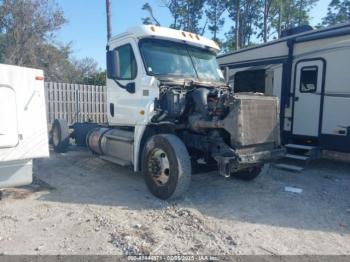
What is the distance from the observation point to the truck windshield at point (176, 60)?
571cm

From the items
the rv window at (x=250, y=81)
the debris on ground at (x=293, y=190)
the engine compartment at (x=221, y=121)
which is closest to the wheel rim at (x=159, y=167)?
the engine compartment at (x=221, y=121)

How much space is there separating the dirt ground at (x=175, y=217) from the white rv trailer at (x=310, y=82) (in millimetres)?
1375

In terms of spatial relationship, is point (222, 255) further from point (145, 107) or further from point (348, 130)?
point (348, 130)

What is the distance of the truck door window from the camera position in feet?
19.3

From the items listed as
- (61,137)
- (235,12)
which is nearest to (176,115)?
(61,137)

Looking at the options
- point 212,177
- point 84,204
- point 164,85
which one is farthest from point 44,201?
point 212,177

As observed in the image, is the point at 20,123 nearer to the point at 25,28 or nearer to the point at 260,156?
the point at 260,156

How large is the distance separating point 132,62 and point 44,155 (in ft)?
7.61

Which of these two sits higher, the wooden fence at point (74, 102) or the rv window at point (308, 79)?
the rv window at point (308, 79)

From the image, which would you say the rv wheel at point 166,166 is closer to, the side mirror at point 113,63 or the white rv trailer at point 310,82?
the side mirror at point 113,63

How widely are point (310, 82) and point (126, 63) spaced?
4493mm

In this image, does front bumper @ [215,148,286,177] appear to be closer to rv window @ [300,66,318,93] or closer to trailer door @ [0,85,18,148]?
trailer door @ [0,85,18,148]

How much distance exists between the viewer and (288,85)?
8.10 m

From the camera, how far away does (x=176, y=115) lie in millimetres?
5520
